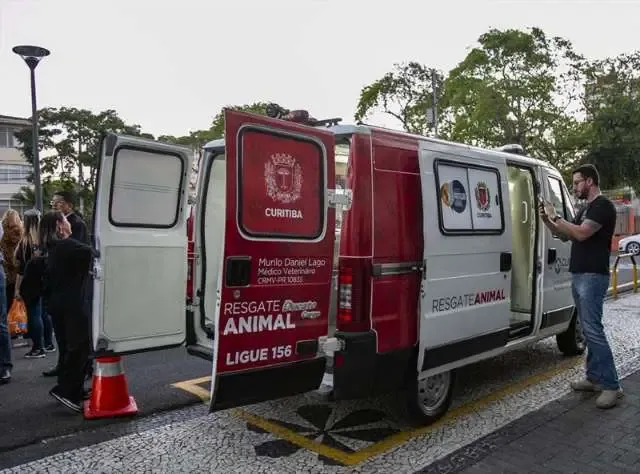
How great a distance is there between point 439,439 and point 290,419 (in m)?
1.12

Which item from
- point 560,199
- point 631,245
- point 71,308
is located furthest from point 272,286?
point 631,245

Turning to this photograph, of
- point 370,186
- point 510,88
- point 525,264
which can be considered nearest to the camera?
point 370,186

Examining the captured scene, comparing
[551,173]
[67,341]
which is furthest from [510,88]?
[67,341]

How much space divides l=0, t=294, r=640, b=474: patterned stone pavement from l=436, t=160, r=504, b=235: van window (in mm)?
1371

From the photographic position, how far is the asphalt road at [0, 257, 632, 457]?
157 inches

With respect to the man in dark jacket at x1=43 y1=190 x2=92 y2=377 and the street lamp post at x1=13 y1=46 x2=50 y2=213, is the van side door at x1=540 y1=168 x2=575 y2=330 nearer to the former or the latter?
the man in dark jacket at x1=43 y1=190 x2=92 y2=377

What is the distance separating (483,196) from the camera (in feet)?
14.4

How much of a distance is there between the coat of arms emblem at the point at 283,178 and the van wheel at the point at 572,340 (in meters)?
4.12

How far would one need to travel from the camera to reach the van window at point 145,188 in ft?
14.1

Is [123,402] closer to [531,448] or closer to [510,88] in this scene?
[531,448]

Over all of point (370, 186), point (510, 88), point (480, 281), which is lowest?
point (480, 281)

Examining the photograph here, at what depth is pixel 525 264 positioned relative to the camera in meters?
5.46

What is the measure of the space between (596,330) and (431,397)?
1.53 meters

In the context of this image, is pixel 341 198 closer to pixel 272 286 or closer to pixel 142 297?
pixel 272 286
